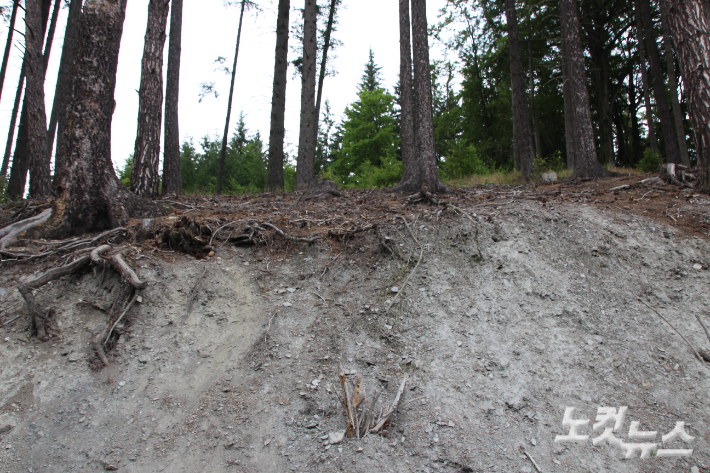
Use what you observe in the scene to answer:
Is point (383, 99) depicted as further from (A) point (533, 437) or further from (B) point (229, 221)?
(A) point (533, 437)

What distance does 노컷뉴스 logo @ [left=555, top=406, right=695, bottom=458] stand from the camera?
8.96 ft

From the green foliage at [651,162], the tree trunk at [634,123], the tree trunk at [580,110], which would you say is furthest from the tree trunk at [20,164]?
the tree trunk at [634,123]

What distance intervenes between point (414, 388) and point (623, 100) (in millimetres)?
26153

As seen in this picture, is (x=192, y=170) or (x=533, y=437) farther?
(x=192, y=170)

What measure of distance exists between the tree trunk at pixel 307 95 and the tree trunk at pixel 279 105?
769mm

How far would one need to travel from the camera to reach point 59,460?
8.50ft

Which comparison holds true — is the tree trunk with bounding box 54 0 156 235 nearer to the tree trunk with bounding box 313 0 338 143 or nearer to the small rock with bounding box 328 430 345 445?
the small rock with bounding box 328 430 345 445

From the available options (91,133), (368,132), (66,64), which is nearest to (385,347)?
(91,133)

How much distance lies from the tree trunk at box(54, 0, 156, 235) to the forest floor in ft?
1.74

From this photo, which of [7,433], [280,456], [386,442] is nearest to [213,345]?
[280,456]

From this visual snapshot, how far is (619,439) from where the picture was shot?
279 cm

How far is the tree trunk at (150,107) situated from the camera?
6.32 m

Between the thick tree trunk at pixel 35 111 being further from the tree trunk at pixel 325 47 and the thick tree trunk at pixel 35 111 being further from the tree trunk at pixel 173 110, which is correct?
the tree trunk at pixel 325 47

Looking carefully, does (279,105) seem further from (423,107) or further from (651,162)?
(651,162)
